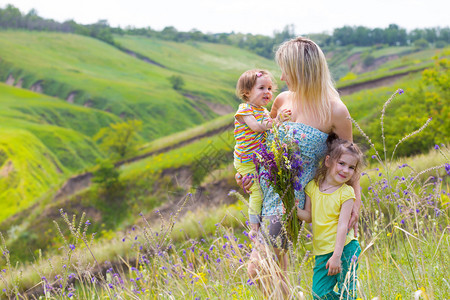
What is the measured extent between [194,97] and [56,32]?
39962 millimetres

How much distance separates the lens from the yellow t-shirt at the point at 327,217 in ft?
9.82

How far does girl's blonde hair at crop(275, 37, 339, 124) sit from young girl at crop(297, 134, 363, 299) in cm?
29

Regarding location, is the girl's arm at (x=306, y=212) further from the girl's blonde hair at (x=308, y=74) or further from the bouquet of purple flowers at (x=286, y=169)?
the girl's blonde hair at (x=308, y=74)

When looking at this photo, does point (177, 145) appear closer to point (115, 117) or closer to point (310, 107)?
point (115, 117)

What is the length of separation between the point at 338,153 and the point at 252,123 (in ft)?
2.62

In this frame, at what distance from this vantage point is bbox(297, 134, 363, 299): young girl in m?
2.93

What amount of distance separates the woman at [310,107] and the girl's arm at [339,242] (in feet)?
0.36

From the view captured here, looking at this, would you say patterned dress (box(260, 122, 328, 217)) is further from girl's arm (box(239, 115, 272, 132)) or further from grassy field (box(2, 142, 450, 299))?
grassy field (box(2, 142, 450, 299))

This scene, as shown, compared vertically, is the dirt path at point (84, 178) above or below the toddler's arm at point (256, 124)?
below

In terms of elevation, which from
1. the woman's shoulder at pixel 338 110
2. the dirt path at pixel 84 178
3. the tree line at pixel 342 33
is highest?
the tree line at pixel 342 33

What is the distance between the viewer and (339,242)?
9.50ft

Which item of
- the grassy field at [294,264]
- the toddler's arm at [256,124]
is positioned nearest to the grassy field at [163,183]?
the grassy field at [294,264]

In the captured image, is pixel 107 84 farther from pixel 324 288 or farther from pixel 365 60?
pixel 324 288

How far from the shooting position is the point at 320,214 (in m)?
3.05
